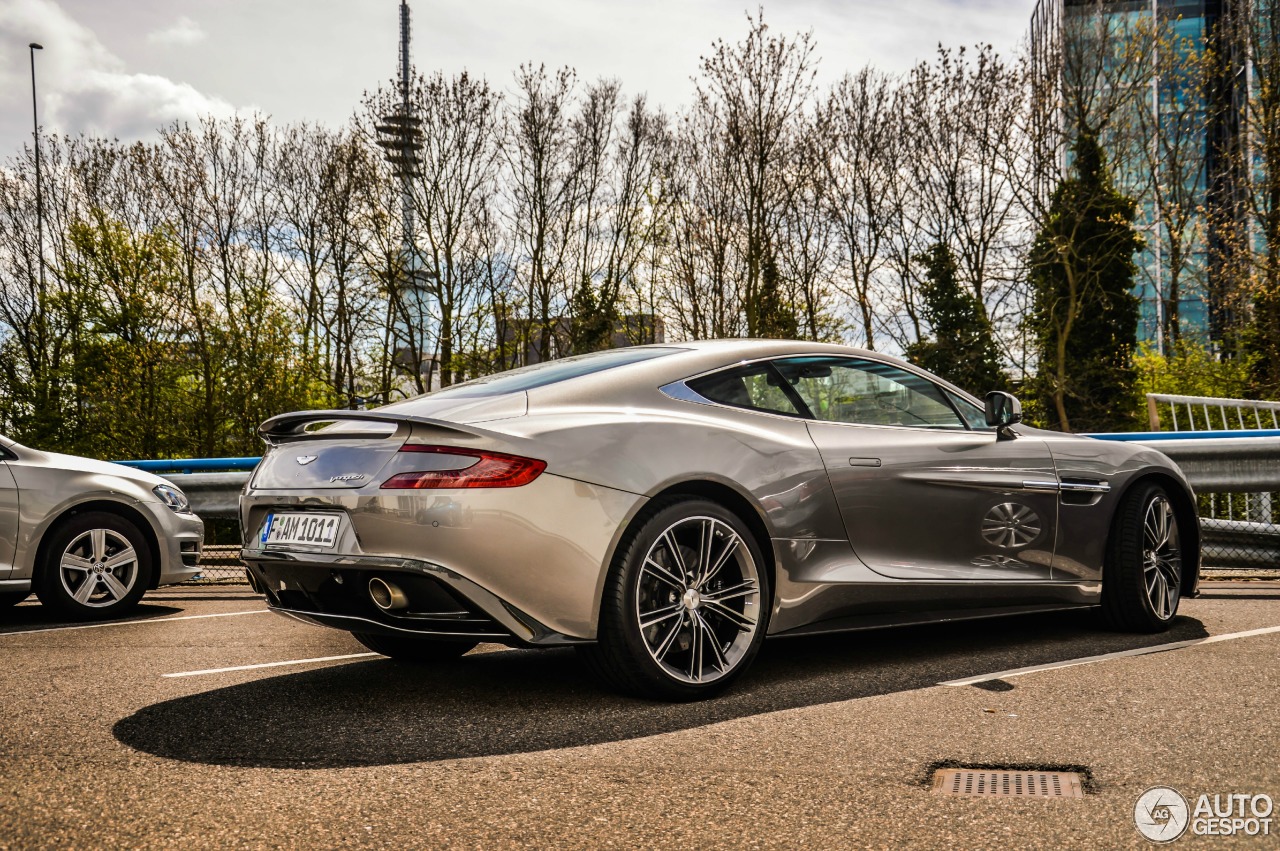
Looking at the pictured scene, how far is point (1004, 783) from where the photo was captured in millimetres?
3021

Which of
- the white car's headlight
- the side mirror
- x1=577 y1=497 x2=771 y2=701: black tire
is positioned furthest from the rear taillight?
the white car's headlight

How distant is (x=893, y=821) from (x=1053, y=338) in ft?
85.1

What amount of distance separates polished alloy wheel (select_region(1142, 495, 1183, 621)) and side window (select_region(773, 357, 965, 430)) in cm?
126

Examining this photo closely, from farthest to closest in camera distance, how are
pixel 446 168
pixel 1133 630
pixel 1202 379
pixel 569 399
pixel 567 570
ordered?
pixel 446 168 → pixel 1202 379 → pixel 1133 630 → pixel 569 399 → pixel 567 570

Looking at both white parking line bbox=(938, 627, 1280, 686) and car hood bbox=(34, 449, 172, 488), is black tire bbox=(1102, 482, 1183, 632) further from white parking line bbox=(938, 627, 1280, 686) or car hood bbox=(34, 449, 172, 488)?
car hood bbox=(34, 449, 172, 488)

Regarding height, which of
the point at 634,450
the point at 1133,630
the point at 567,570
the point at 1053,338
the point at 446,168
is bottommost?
the point at 1133,630

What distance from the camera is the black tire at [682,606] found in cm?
393

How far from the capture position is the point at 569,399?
4.16 metres

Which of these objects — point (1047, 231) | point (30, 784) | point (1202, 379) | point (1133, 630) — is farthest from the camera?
point (1047, 231)

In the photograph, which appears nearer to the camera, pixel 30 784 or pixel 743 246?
pixel 30 784

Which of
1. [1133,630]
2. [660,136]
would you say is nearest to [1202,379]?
[660,136]

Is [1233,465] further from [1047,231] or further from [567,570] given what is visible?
[1047,231]

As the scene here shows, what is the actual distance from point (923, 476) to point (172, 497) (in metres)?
5.19

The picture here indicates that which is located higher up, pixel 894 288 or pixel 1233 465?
pixel 894 288
